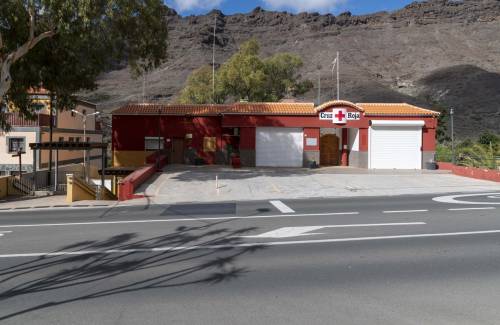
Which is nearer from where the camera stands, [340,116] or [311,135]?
[340,116]

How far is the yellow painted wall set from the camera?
108 feet

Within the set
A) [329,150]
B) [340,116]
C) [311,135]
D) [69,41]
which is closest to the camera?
[69,41]

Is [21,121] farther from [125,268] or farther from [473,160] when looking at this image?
[473,160]

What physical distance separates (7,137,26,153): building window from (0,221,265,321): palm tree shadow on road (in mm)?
30713

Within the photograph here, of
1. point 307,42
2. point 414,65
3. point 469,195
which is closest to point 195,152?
point 469,195

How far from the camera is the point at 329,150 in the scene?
34938mm

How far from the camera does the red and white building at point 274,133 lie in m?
31.8

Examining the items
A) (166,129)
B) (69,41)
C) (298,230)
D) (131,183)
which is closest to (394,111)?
(166,129)

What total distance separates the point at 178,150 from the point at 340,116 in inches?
471

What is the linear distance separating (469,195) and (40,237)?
15.5 meters

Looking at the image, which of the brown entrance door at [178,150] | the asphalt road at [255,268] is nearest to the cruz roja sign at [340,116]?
the brown entrance door at [178,150]

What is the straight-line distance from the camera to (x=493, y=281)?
6.71 m

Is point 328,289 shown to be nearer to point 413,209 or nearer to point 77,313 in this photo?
point 77,313

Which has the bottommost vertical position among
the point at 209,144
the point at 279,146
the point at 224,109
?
the point at 279,146
